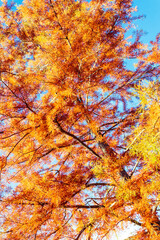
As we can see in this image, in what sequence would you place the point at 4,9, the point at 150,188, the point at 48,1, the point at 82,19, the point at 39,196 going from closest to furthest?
1. the point at 150,188
2. the point at 39,196
3. the point at 82,19
4. the point at 48,1
5. the point at 4,9

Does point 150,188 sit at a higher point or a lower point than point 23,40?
lower

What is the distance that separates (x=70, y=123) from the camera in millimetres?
4746

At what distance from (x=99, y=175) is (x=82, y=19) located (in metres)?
3.70

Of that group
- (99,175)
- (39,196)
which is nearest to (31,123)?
(39,196)

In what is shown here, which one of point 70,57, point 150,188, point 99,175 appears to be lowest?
point 150,188

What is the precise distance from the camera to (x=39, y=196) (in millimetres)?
3752

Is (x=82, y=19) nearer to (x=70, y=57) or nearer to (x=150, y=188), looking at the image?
(x=70, y=57)

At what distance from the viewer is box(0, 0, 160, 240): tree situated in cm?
349

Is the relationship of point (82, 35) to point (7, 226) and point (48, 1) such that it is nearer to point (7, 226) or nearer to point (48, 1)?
point (48, 1)

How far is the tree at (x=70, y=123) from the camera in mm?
3486

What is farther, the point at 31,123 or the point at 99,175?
the point at 31,123

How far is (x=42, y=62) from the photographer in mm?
4797

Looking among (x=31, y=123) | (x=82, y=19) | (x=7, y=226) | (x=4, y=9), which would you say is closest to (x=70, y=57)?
(x=82, y=19)

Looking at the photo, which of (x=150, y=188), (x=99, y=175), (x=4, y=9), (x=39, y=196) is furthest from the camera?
(x=4, y=9)
